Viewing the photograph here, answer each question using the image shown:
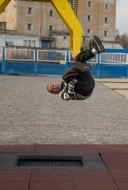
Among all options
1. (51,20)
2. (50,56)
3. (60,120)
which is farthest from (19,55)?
(51,20)

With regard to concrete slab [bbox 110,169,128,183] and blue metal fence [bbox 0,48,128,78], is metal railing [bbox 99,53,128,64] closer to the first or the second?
blue metal fence [bbox 0,48,128,78]

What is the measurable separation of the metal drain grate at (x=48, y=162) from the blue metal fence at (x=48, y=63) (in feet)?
81.9

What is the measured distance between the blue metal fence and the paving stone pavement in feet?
45.7

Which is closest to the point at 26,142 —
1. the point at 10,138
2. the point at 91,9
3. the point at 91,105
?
the point at 10,138

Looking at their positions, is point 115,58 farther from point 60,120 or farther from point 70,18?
point 60,120

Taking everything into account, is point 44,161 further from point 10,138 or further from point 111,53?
point 111,53

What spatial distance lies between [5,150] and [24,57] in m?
25.4

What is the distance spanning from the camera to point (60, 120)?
12.6m

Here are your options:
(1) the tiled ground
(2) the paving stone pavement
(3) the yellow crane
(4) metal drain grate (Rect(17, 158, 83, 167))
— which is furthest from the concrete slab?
(1) the tiled ground

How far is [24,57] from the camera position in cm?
3362

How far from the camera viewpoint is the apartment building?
9110cm

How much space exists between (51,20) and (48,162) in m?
88.1

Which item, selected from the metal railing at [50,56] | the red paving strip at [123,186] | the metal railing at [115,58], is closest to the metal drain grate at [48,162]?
the red paving strip at [123,186]

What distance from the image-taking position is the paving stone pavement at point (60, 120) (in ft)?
32.5
